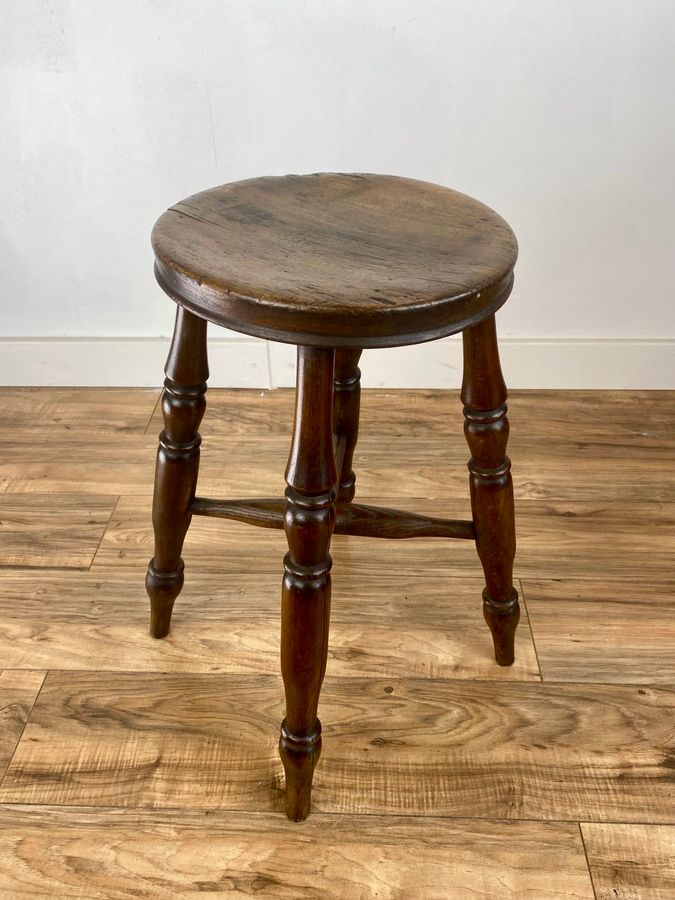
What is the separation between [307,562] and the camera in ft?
2.81

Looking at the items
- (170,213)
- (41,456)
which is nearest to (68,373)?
(41,456)

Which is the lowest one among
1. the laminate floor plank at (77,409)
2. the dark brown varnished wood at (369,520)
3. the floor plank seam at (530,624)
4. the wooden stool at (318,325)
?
the laminate floor plank at (77,409)

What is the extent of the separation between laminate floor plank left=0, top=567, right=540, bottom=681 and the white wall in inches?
22.2

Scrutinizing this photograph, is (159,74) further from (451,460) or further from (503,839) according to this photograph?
(503,839)

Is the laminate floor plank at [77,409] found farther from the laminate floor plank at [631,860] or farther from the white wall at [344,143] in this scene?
the laminate floor plank at [631,860]

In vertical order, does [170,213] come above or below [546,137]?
above

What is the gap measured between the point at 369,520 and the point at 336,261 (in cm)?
34

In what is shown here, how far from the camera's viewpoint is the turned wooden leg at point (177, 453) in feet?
3.26

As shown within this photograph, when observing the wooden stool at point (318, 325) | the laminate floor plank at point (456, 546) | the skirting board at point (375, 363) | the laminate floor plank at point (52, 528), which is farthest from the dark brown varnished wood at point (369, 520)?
the skirting board at point (375, 363)

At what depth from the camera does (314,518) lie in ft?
2.75

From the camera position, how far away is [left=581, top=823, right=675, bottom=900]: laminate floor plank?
35.7 inches

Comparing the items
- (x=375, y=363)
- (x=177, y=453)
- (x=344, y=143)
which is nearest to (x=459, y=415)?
(x=375, y=363)

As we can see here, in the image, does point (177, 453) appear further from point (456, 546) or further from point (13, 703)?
point (456, 546)

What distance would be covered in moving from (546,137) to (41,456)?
0.97m
